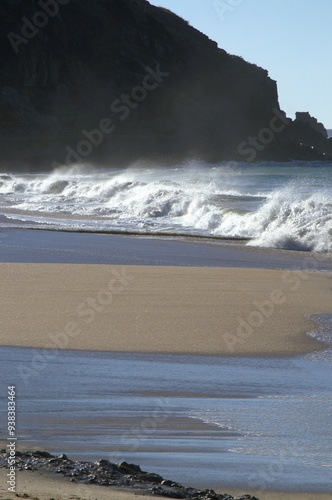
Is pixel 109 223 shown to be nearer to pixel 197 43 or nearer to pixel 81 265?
pixel 81 265

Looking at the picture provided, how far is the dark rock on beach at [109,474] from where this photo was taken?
4645 mm

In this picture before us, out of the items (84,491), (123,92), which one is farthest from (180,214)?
(123,92)

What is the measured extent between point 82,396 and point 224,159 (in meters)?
79.9

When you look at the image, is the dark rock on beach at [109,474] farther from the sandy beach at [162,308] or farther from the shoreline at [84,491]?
the sandy beach at [162,308]

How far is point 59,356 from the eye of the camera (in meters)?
7.75

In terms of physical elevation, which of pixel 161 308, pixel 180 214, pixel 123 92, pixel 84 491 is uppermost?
pixel 123 92

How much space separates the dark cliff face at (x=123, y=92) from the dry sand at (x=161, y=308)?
55381 mm

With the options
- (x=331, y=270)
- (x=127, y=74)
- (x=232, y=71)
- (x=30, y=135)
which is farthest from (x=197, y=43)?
(x=331, y=270)

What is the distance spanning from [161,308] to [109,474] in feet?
16.8

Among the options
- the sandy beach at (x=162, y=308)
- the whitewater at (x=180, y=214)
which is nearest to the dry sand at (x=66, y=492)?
the sandy beach at (x=162, y=308)

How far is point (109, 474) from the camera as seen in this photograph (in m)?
4.81

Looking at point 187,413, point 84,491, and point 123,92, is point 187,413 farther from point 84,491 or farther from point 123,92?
point 123,92

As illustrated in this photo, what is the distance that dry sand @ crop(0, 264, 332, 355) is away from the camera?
330 inches

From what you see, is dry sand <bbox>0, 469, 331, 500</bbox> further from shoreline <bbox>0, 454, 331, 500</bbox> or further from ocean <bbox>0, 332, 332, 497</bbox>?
ocean <bbox>0, 332, 332, 497</bbox>
